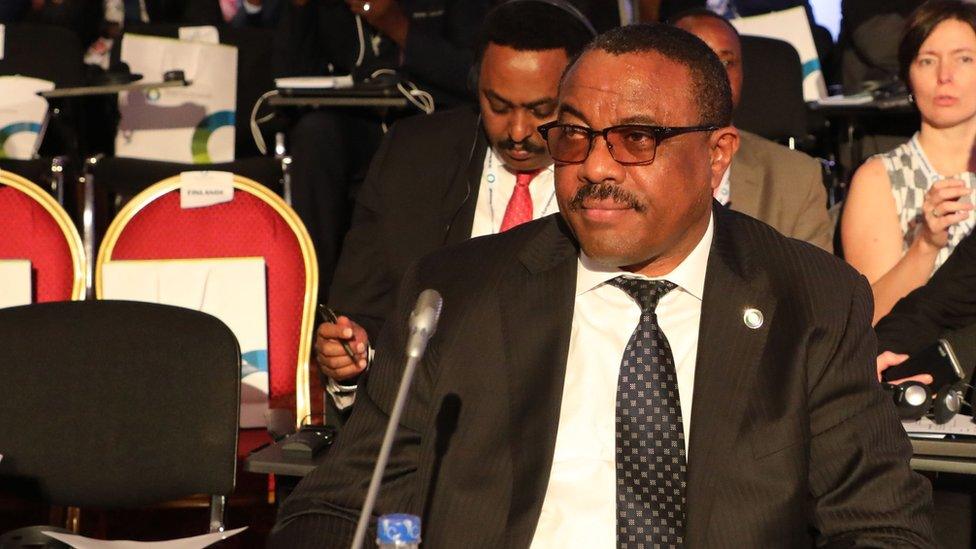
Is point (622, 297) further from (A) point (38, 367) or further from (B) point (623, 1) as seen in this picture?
(B) point (623, 1)

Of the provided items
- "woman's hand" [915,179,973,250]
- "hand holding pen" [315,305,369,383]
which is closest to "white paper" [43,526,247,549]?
"hand holding pen" [315,305,369,383]

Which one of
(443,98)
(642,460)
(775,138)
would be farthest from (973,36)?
(642,460)

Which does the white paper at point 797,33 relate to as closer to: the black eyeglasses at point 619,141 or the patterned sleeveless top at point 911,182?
the patterned sleeveless top at point 911,182

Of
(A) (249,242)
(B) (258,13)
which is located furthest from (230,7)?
(A) (249,242)

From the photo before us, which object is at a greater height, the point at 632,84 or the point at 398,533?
the point at 632,84

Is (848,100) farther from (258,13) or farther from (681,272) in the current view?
(681,272)

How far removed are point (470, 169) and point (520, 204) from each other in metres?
0.21

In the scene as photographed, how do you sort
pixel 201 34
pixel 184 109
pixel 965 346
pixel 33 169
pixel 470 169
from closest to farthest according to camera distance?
pixel 965 346
pixel 470 169
pixel 33 169
pixel 184 109
pixel 201 34

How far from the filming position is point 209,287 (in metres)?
4.38

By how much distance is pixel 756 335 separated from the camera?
2.29 meters

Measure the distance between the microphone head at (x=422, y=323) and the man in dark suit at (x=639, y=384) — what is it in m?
0.48

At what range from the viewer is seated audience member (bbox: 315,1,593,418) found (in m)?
3.70

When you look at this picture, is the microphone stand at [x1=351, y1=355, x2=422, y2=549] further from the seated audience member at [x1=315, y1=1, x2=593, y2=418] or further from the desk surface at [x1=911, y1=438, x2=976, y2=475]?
the seated audience member at [x1=315, y1=1, x2=593, y2=418]

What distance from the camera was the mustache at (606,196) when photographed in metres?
2.28
